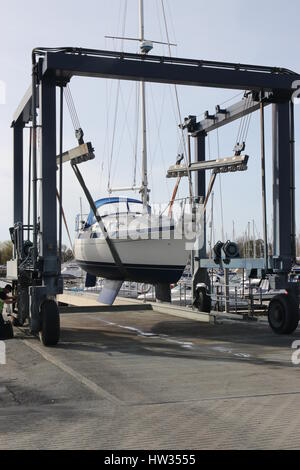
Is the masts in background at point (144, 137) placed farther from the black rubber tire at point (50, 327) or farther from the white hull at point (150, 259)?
the black rubber tire at point (50, 327)

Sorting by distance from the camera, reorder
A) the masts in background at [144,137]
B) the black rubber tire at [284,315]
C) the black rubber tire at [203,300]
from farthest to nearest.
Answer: the masts in background at [144,137]
the black rubber tire at [203,300]
the black rubber tire at [284,315]

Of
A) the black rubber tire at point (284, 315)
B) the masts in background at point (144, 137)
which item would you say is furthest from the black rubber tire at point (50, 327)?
the masts in background at point (144, 137)

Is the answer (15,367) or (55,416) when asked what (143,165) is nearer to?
(15,367)

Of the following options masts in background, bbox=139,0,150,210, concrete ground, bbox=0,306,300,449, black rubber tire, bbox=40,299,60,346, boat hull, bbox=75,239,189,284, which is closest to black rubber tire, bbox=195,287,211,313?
boat hull, bbox=75,239,189,284

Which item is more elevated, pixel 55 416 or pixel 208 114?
pixel 208 114

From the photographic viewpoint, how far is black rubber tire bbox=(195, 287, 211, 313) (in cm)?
1647

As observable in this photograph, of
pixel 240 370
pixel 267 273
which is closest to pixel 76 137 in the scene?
pixel 267 273

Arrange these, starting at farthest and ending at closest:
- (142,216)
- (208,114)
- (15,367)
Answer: (142,216) < (208,114) < (15,367)

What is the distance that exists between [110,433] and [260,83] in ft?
31.7

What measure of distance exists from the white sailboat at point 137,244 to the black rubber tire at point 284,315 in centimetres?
498

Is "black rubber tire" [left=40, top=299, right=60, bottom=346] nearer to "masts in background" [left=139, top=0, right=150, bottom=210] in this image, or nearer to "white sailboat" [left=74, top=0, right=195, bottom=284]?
"white sailboat" [left=74, top=0, right=195, bottom=284]

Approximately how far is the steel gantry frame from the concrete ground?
55.8 inches

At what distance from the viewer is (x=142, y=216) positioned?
1855 centimetres

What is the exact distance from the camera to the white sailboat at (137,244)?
687 inches
